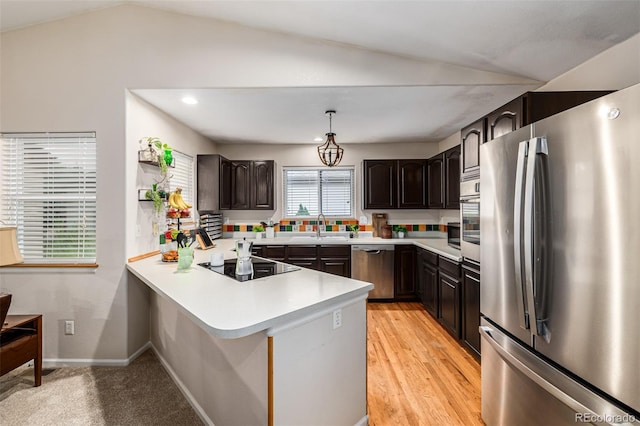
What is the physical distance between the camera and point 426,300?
147 inches

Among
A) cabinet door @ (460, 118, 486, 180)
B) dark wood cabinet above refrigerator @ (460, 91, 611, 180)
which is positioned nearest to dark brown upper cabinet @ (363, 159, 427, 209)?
cabinet door @ (460, 118, 486, 180)

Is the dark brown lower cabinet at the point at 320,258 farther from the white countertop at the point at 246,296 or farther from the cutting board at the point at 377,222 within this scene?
the white countertop at the point at 246,296

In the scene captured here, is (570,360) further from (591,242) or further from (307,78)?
(307,78)

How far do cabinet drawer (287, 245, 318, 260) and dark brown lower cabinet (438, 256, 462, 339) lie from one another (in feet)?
5.80

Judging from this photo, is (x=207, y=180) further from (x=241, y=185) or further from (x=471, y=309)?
(x=471, y=309)

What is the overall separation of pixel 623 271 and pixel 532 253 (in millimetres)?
328

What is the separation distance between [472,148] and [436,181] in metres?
1.60

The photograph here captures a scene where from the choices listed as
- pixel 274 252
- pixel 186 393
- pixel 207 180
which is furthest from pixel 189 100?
pixel 186 393

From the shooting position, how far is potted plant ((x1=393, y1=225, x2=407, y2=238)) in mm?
4664

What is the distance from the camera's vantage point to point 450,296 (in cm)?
301

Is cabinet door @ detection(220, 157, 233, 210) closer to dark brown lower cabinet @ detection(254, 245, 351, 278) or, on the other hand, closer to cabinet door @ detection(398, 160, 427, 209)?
dark brown lower cabinet @ detection(254, 245, 351, 278)

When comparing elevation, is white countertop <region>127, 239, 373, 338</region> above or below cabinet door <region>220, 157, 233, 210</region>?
below

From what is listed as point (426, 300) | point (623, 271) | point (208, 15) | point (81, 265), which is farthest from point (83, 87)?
point (426, 300)

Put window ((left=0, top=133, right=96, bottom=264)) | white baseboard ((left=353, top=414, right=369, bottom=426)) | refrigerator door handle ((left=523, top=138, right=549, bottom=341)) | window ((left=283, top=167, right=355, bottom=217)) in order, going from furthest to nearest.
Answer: window ((left=283, top=167, right=355, bottom=217)) < window ((left=0, top=133, right=96, bottom=264)) < white baseboard ((left=353, top=414, right=369, bottom=426)) < refrigerator door handle ((left=523, top=138, right=549, bottom=341))
